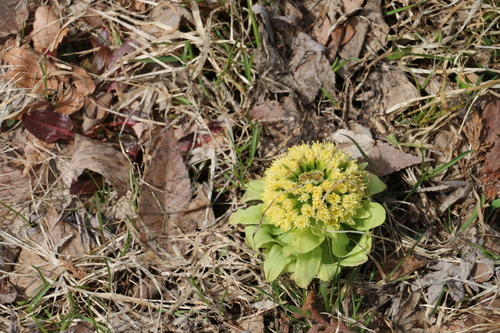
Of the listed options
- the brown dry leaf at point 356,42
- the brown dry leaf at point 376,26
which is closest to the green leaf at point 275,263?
the brown dry leaf at point 356,42

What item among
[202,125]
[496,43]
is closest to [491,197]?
[496,43]

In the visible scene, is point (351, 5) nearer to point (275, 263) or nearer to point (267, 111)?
point (267, 111)

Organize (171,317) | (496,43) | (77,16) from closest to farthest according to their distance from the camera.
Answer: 1. (171,317)
2. (496,43)
3. (77,16)

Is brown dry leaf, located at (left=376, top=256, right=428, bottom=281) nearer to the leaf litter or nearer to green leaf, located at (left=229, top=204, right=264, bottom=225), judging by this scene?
the leaf litter

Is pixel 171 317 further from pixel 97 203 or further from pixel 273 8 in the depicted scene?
pixel 273 8

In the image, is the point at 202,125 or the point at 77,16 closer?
the point at 202,125

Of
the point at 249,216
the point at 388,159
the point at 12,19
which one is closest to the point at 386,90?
the point at 388,159
